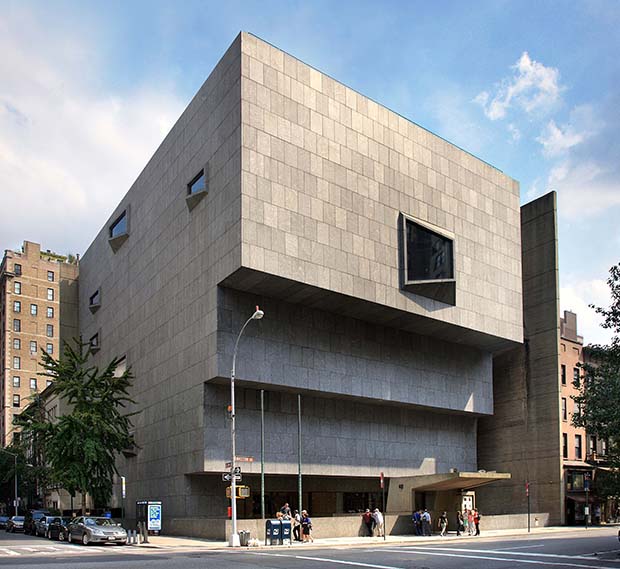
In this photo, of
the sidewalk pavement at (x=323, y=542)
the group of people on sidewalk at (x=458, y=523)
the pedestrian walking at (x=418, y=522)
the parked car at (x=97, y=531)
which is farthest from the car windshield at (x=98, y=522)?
the group of people on sidewalk at (x=458, y=523)

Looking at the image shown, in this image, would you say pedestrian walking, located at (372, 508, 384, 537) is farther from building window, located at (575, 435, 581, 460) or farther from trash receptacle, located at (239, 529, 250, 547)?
building window, located at (575, 435, 581, 460)

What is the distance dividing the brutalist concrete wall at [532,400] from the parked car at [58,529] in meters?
38.9

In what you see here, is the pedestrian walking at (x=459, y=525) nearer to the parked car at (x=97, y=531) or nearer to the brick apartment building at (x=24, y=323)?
the parked car at (x=97, y=531)

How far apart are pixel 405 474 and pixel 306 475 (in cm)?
894

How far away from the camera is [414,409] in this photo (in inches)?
2398

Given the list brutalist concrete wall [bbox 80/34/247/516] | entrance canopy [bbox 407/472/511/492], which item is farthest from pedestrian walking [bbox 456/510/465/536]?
brutalist concrete wall [bbox 80/34/247/516]

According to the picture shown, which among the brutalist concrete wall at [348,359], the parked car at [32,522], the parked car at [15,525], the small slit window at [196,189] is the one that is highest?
the small slit window at [196,189]

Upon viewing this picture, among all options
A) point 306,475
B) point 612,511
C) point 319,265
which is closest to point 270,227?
point 319,265

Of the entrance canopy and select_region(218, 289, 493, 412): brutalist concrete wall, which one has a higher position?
select_region(218, 289, 493, 412): brutalist concrete wall

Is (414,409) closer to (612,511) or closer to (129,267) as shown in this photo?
(612,511)

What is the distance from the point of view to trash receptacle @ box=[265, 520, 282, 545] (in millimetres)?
36656

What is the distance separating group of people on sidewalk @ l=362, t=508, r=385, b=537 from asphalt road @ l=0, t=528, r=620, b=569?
6892 millimetres

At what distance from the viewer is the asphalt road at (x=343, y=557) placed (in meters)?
24.4

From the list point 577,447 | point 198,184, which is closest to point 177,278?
point 198,184
